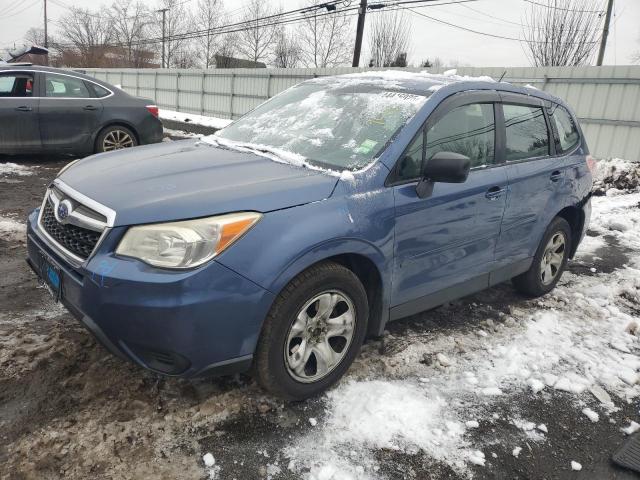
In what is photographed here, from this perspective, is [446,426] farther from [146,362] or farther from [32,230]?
[32,230]

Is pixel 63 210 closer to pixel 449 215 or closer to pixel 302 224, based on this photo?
pixel 302 224

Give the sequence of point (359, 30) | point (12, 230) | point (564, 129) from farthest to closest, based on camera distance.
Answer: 1. point (359, 30)
2. point (12, 230)
3. point (564, 129)

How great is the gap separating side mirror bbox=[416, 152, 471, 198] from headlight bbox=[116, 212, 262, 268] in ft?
3.88

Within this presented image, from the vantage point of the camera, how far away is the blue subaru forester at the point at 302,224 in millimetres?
2219

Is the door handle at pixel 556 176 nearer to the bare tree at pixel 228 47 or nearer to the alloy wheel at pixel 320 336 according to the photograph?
the alloy wheel at pixel 320 336

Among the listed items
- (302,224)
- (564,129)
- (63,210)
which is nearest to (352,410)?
(302,224)

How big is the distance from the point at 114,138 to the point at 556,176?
751 cm

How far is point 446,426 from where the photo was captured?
105 inches

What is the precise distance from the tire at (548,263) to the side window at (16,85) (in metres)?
7.94

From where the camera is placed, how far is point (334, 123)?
10.6 ft

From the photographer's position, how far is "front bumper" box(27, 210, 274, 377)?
2150mm

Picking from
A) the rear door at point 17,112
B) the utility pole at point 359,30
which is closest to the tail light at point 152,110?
the rear door at point 17,112

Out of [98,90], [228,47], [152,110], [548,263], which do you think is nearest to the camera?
[548,263]

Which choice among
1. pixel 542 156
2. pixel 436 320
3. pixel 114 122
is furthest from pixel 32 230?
pixel 114 122
